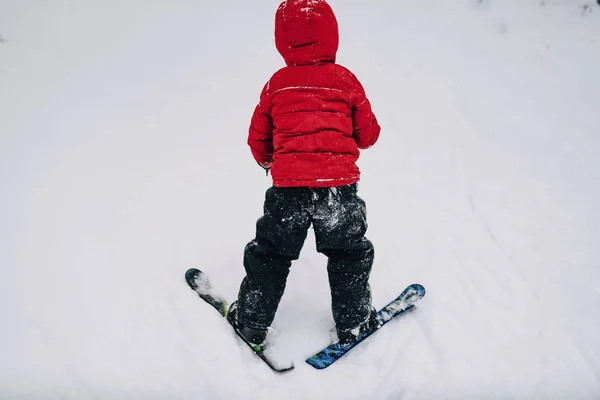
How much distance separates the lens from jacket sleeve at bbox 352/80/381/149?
2.24m

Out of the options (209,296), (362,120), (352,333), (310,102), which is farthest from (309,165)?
(209,296)

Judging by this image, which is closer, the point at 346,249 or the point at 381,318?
the point at 346,249

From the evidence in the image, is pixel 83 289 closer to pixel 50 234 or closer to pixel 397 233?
pixel 50 234

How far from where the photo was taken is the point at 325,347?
246cm

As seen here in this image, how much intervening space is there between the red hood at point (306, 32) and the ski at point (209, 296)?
1394 mm

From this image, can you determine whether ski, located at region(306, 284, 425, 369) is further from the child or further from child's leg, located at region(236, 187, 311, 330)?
child's leg, located at region(236, 187, 311, 330)

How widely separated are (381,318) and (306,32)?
5.17ft

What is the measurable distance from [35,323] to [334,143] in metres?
1.81

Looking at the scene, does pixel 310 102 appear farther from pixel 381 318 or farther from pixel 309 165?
pixel 381 318

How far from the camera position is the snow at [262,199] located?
2273 mm

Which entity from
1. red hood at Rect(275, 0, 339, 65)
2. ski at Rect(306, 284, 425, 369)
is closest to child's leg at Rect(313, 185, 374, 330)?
ski at Rect(306, 284, 425, 369)

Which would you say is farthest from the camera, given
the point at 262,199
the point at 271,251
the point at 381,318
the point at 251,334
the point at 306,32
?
the point at 262,199

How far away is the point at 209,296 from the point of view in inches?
104

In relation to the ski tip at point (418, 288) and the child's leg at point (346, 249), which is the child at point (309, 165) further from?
the ski tip at point (418, 288)
